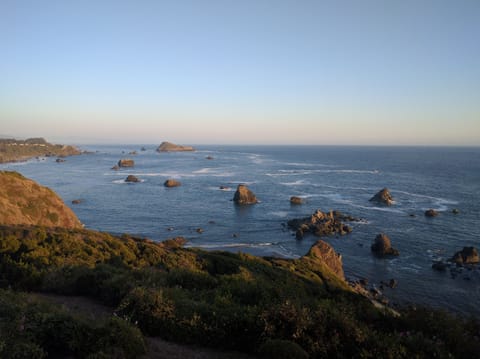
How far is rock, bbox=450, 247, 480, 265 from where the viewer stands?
42562 mm

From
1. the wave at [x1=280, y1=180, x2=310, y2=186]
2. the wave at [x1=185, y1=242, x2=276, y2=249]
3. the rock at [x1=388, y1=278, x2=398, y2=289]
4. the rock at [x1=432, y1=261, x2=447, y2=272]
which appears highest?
the wave at [x1=280, y1=180, x2=310, y2=186]

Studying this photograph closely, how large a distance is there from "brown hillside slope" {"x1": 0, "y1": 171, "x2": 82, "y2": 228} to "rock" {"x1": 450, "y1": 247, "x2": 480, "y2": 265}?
5665cm

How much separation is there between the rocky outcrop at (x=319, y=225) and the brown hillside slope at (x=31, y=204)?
37.5 meters

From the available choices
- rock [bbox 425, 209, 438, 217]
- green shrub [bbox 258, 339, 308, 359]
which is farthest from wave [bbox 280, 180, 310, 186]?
green shrub [bbox 258, 339, 308, 359]

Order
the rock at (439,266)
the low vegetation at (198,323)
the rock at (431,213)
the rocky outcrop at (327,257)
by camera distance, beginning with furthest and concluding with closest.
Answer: the rock at (431,213), the rock at (439,266), the rocky outcrop at (327,257), the low vegetation at (198,323)

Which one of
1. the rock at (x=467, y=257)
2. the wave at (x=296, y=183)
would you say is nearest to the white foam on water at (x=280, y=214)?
the rock at (x=467, y=257)

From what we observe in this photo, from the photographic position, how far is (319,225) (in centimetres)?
5625

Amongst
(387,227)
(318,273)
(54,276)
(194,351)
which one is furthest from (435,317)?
(387,227)

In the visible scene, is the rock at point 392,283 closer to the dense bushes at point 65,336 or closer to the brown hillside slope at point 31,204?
the dense bushes at point 65,336

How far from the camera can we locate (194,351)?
918 cm

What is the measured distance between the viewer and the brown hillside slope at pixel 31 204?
4191cm

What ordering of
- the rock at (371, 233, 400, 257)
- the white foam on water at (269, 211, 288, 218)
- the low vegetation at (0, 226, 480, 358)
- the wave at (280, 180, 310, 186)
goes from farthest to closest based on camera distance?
the wave at (280, 180, 310, 186)
the white foam on water at (269, 211, 288, 218)
the rock at (371, 233, 400, 257)
the low vegetation at (0, 226, 480, 358)

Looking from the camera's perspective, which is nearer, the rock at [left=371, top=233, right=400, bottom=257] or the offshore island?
the offshore island

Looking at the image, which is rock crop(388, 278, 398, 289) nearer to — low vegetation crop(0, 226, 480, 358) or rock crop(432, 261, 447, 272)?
rock crop(432, 261, 447, 272)
